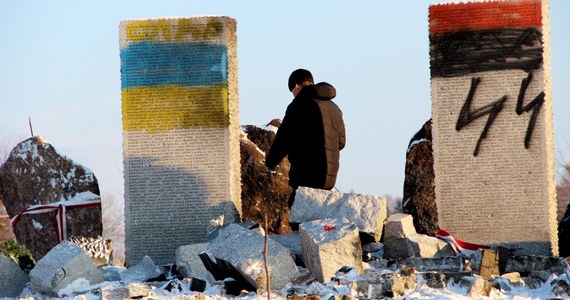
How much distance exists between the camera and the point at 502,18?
13.7m

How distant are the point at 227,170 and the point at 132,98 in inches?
54.1

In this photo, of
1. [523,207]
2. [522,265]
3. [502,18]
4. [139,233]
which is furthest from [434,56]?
[139,233]

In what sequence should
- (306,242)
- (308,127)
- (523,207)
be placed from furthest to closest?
(523,207) < (308,127) < (306,242)

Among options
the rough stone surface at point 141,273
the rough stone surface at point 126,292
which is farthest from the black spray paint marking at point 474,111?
the rough stone surface at point 126,292

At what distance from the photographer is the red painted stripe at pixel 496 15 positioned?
44.8 ft

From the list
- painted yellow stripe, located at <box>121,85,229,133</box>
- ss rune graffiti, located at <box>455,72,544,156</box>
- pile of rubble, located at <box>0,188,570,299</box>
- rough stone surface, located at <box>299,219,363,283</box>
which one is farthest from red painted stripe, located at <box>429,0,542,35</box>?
rough stone surface, located at <box>299,219,363,283</box>

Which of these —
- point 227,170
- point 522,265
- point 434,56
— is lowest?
point 522,265

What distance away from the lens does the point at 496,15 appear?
44.8 feet

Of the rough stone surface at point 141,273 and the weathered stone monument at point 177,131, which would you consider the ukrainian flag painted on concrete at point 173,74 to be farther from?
the rough stone surface at point 141,273

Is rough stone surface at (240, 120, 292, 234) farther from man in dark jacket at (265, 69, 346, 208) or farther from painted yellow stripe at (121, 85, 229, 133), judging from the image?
man in dark jacket at (265, 69, 346, 208)

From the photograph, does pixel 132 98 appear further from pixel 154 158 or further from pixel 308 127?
pixel 308 127

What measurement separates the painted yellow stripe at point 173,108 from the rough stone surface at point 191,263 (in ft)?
7.45

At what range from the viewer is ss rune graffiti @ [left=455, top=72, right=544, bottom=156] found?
1359cm

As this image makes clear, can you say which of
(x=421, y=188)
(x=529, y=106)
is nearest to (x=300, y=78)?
(x=529, y=106)
